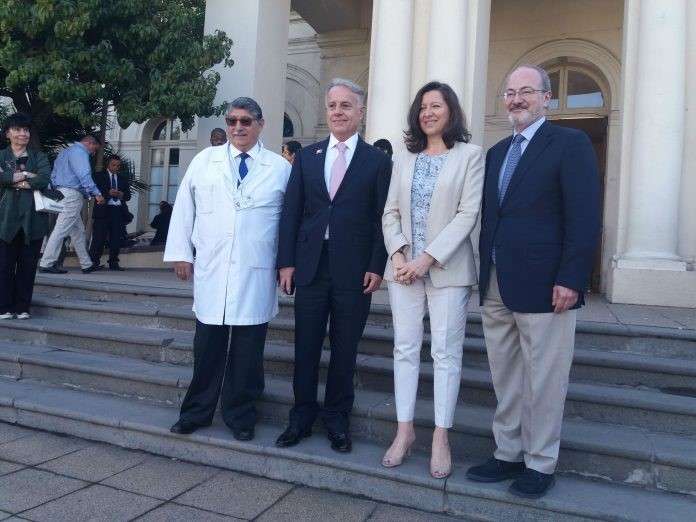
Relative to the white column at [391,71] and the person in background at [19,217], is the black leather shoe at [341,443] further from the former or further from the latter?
the white column at [391,71]

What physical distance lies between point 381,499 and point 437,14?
545cm

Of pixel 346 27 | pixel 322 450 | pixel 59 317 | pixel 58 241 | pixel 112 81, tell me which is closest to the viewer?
pixel 322 450

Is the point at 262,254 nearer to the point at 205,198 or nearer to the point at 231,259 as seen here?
the point at 231,259

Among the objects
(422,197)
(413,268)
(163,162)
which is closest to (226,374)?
(413,268)

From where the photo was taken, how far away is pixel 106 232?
8.16 metres

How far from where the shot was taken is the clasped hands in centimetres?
299

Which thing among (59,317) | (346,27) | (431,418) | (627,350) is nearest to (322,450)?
(431,418)

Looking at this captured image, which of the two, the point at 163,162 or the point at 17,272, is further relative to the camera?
the point at 163,162

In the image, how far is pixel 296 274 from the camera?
3.34 meters

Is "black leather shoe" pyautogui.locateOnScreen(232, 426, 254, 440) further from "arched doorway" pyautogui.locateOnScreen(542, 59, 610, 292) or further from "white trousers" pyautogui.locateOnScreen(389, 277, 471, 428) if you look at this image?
"arched doorway" pyautogui.locateOnScreen(542, 59, 610, 292)

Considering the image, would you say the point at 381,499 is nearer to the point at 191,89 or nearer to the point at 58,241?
the point at 58,241

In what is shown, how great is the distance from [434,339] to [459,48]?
14.9ft

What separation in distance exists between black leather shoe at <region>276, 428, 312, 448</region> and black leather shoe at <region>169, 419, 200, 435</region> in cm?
56

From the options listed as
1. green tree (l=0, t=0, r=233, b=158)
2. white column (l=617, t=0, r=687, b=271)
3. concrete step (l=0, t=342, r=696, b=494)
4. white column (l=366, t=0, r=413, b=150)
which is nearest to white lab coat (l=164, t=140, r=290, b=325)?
concrete step (l=0, t=342, r=696, b=494)
